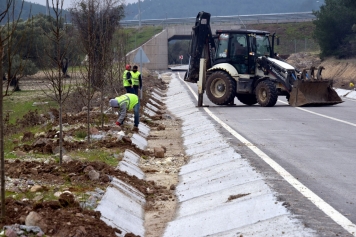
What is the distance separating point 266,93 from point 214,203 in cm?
1665

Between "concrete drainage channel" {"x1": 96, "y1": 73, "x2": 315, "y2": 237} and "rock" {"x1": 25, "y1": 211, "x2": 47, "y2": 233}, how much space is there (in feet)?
3.60

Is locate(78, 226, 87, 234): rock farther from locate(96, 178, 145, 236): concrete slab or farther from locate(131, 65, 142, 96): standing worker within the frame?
locate(131, 65, 142, 96): standing worker

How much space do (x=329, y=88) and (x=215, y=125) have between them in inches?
375

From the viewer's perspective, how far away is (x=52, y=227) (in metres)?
7.26

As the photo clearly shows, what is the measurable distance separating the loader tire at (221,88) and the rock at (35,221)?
19.2m

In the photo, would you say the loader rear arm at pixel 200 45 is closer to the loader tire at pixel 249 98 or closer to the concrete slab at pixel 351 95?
the loader tire at pixel 249 98

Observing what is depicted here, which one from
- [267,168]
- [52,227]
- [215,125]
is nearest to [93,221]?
[52,227]

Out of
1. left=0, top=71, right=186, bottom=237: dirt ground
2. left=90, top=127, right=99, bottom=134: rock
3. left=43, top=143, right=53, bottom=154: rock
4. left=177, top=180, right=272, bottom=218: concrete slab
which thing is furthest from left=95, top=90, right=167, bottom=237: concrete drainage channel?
left=90, top=127, right=99, bottom=134: rock

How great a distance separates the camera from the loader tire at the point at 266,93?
25.3 metres

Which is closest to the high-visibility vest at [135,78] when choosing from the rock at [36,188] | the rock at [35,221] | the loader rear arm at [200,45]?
the loader rear arm at [200,45]

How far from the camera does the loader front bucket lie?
25.5 meters

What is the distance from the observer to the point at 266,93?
25656 millimetres

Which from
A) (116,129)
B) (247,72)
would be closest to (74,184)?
(116,129)

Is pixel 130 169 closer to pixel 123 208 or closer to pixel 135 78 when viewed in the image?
pixel 123 208
